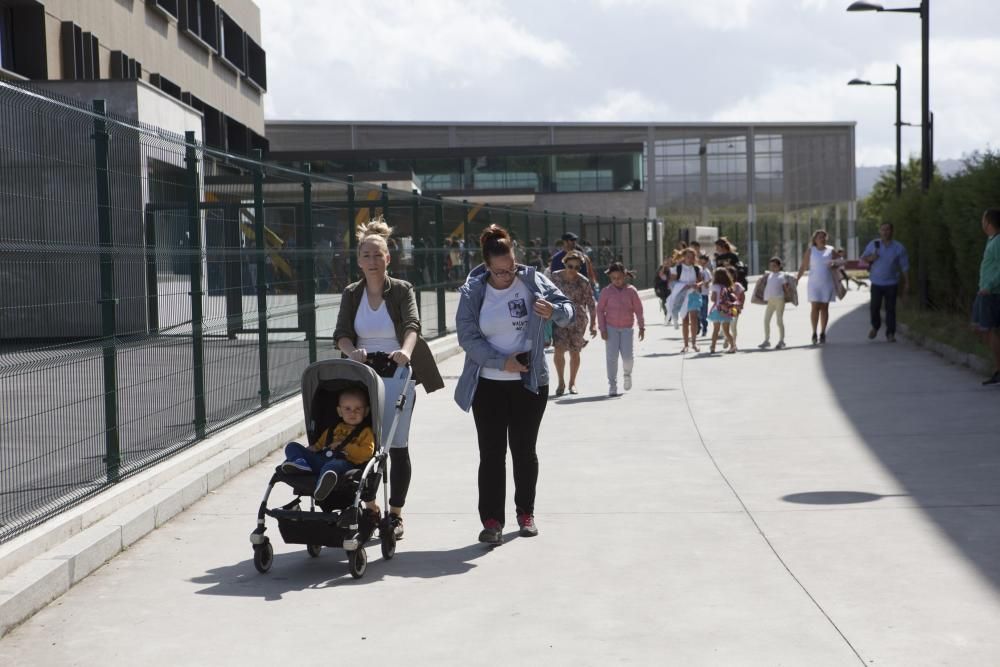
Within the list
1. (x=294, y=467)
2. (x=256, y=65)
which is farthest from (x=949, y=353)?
(x=256, y=65)

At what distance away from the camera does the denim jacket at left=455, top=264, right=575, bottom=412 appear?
8078mm

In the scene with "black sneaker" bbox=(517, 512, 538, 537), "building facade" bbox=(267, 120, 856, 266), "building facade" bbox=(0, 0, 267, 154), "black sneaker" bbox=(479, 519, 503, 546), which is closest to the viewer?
"black sneaker" bbox=(479, 519, 503, 546)

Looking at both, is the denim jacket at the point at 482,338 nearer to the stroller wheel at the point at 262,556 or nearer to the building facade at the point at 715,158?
the stroller wheel at the point at 262,556

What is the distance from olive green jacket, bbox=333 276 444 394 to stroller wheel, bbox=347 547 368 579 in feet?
4.27

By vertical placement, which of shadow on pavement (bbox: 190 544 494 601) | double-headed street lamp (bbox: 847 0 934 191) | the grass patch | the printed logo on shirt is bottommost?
shadow on pavement (bbox: 190 544 494 601)

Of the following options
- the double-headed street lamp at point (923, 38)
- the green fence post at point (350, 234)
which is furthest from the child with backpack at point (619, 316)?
the double-headed street lamp at point (923, 38)

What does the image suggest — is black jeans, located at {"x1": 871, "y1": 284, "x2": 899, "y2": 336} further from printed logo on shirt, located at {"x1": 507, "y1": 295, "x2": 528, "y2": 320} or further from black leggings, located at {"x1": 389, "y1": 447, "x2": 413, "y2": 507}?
black leggings, located at {"x1": 389, "y1": 447, "x2": 413, "y2": 507}

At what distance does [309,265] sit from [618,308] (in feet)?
12.1

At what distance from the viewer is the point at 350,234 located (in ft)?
53.0

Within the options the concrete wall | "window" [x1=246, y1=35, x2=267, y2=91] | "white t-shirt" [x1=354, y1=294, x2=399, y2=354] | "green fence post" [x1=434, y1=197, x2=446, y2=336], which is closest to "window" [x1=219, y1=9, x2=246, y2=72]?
the concrete wall

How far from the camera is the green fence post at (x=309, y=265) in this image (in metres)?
13.8

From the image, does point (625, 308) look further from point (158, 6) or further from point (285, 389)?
point (158, 6)

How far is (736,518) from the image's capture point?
8.42m

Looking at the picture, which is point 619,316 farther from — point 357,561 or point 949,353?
point 357,561
